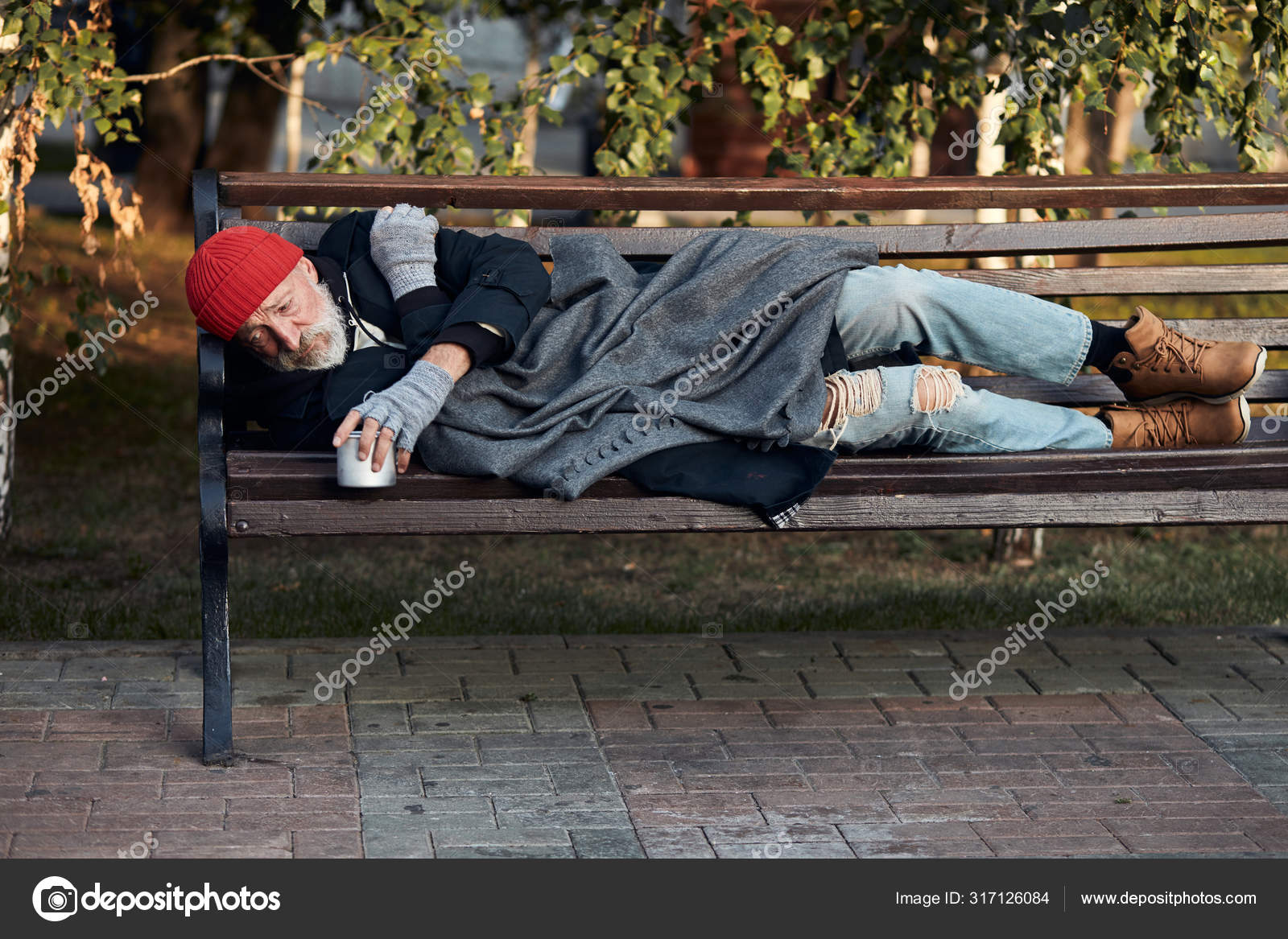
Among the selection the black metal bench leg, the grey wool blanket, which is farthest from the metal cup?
the black metal bench leg

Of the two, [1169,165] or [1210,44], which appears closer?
[1210,44]

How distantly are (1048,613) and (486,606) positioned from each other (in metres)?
1.74

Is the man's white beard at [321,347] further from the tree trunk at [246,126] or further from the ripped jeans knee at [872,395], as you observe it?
the tree trunk at [246,126]

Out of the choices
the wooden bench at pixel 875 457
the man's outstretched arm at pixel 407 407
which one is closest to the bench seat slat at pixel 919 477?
the wooden bench at pixel 875 457

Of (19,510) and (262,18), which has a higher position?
(262,18)

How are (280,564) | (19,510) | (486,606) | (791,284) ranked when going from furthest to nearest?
(19,510)
(280,564)
(486,606)
(791,284)

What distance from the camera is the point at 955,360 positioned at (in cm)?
368

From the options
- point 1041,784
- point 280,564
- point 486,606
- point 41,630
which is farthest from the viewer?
point 280,564

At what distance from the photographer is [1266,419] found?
3932 millimetres

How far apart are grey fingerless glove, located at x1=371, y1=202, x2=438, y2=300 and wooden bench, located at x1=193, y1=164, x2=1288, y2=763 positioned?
0.16 m

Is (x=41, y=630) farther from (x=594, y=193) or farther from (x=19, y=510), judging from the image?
(x=594, y=193)

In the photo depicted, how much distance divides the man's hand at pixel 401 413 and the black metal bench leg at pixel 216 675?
410mm

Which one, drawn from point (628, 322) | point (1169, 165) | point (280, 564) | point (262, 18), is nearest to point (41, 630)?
point (280, 564)

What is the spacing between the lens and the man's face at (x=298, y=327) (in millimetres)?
3389
